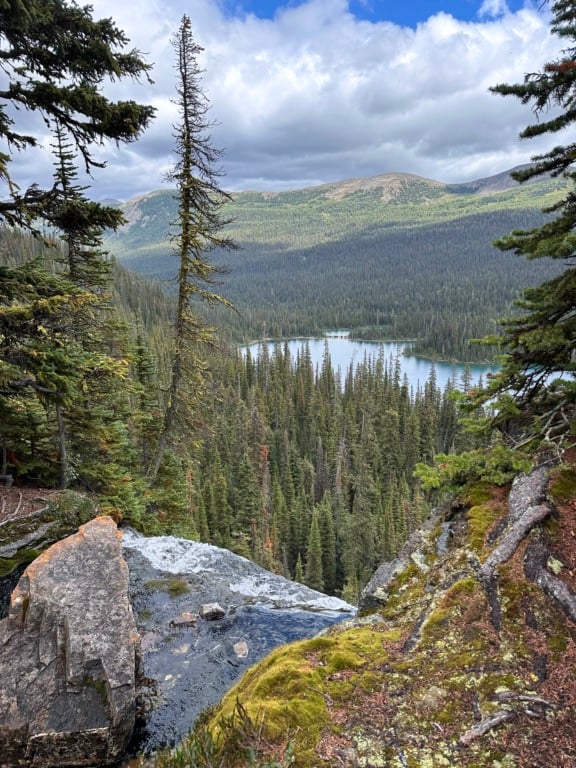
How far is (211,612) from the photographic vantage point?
866cm

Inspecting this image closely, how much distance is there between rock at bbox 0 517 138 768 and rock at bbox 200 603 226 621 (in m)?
2.33

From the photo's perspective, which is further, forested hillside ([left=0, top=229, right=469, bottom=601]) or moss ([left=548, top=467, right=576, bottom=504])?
forested hillside ([left=0, top=229, right=469, bottom=601])

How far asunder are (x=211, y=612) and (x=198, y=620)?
28 cm

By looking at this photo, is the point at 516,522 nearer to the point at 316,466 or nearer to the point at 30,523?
the point at 30,523

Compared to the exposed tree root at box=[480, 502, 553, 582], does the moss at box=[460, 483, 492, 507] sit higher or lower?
lower

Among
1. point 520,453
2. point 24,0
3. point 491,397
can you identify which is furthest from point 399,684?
point 24,0

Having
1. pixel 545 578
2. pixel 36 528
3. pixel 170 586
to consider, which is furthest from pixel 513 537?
pixel 36 528

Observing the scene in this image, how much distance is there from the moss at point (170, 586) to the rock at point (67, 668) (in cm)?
282

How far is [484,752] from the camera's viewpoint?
11.2 ft

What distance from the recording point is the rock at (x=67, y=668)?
16.6 ft

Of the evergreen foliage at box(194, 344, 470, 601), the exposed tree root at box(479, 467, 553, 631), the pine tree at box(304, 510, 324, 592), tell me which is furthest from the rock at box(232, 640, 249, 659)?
the pine tree at box(304, 510, 324, 592)

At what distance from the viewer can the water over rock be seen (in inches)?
255

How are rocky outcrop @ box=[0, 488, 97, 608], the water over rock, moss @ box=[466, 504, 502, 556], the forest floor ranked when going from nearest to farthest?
moss @ box=[466, 504, 502, 556]
the water over rock
rocky outcrop @ box=[0, 488, 97, 608]
the forest floor

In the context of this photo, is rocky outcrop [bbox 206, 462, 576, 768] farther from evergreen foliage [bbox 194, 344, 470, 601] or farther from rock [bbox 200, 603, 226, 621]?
evergreen foliage [bbox 194, 344, 470, 601]
